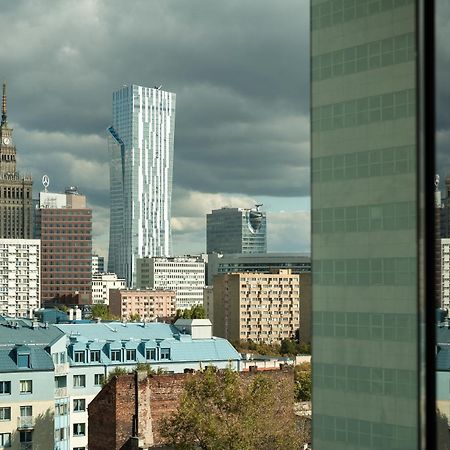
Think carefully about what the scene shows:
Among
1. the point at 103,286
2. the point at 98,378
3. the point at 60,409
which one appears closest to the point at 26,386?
the point at 60,409

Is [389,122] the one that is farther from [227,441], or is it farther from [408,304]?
[227,441]

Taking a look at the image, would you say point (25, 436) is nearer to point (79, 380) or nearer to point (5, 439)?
point (5, 439)

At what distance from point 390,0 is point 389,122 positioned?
0.34m

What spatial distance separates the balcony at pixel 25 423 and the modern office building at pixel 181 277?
46.3 m

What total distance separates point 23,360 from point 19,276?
36.0 metres

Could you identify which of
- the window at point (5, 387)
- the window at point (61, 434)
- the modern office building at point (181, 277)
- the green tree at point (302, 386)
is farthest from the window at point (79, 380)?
the modern office building at point (181, 277)

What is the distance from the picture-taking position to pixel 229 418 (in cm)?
773

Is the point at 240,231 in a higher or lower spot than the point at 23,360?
higher

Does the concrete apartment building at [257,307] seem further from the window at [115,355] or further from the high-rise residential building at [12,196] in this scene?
the window at [115,355]

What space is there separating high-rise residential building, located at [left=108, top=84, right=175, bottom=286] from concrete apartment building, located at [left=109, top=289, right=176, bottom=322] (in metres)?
25.8

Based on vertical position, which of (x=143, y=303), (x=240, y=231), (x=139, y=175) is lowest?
(x=143, y=303)

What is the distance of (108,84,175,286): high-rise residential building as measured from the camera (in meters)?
75.7

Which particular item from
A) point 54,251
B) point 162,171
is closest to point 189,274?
point 54,251

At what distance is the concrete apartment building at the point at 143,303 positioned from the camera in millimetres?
47053
